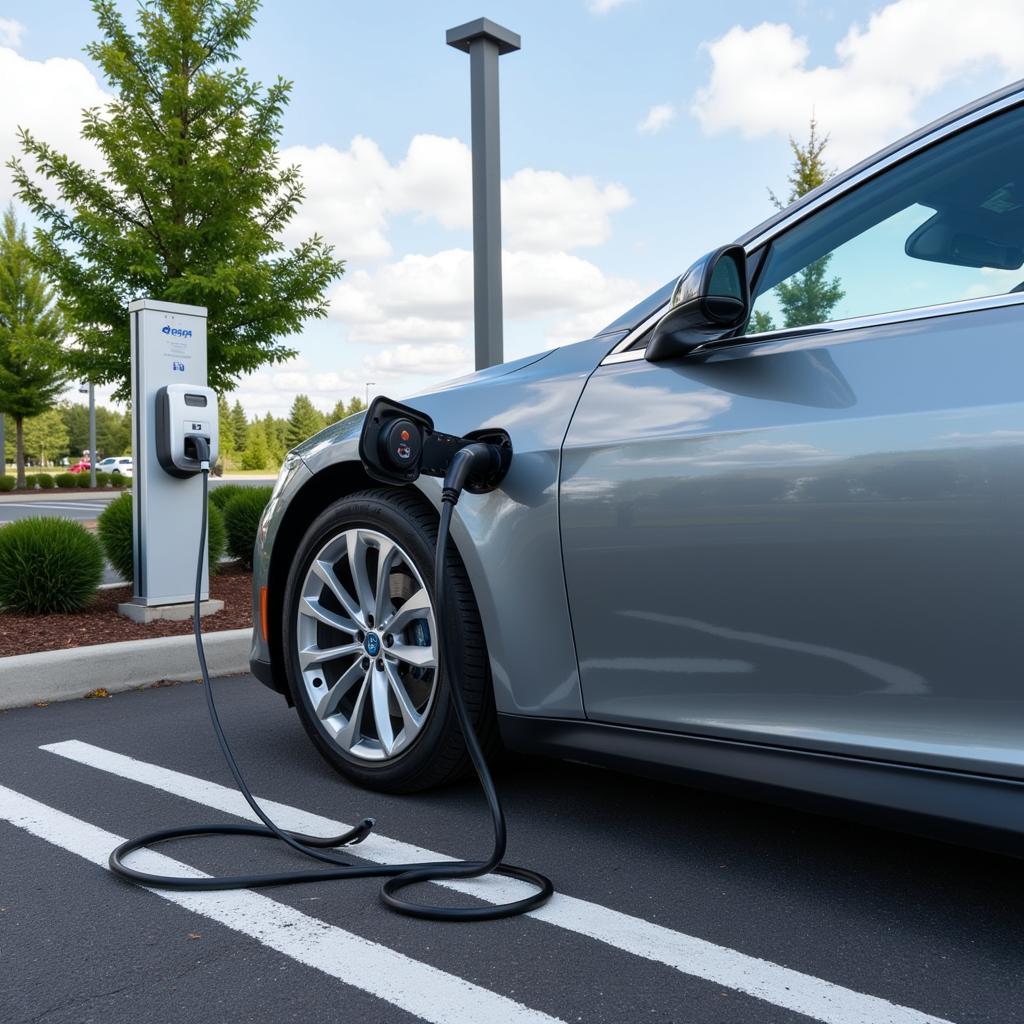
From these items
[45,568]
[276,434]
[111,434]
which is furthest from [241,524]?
[276,434]

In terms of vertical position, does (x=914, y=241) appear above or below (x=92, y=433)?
below

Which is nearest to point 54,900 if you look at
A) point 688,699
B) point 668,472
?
point 688,699

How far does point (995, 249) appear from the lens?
2295 mm

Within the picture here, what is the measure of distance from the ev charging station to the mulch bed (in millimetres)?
227

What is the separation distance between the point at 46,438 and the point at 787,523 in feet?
316

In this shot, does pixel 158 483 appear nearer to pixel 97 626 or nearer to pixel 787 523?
pixel 97 626

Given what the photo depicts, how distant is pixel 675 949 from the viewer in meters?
2.18

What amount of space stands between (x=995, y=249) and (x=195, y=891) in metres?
2.24

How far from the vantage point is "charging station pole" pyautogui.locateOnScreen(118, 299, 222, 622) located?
6.33 m

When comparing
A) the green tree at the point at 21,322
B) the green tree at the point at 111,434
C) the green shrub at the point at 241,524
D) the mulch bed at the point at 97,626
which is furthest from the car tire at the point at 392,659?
the green tree at the point at 111,434

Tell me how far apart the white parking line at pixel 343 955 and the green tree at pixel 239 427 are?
Answer: 342 ft

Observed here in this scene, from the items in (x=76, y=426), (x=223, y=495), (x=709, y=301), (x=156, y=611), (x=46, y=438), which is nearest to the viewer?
(x=709, y=301)

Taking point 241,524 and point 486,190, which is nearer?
point 486,190

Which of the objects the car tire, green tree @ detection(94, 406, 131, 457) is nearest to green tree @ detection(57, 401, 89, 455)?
green tree @ detection(94, 406, 131, 457)
